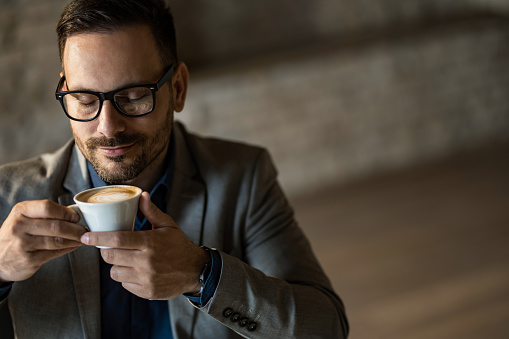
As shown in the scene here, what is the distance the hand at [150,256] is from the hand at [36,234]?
0.15ft

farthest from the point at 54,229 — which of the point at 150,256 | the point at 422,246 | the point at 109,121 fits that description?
the point at 422,246

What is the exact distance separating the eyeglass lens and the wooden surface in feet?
5.67

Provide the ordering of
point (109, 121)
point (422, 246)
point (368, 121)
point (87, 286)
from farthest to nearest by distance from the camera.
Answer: point (368, 121)
point (422, 246)
point (87, 286)
point (109, 121)

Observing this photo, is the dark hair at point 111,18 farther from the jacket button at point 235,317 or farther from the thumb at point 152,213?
the jacket button at point 235,317

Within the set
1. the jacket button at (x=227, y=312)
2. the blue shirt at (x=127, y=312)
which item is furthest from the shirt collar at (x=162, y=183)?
the jacket button at (x=227, y=312)

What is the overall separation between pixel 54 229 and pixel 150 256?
0.53 feet

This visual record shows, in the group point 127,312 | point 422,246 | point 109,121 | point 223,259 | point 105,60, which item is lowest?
point 422,246

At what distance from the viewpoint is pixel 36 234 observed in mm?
955

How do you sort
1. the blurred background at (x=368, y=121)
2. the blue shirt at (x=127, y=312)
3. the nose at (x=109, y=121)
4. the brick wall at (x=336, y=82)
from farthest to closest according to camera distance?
the brick wall at (x=336, y=82) → the blurred background at (x=368, y=121) → the blue shirt at (x=127, y=312) → the nose at (x=109, y=121)

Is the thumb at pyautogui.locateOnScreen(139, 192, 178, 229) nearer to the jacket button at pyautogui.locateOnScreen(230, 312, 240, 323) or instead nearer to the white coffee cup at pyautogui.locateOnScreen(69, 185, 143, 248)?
the white coffee cup at pyautogui.locateOnScreen(69, 185, 143, 248)

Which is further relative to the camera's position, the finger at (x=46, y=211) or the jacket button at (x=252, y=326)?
the jacket button at (x=252, y=326)

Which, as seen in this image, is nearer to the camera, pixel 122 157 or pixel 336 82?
pixel 122 157

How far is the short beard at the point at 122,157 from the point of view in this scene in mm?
1181

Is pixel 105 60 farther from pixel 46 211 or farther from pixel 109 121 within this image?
pixel 46 211
